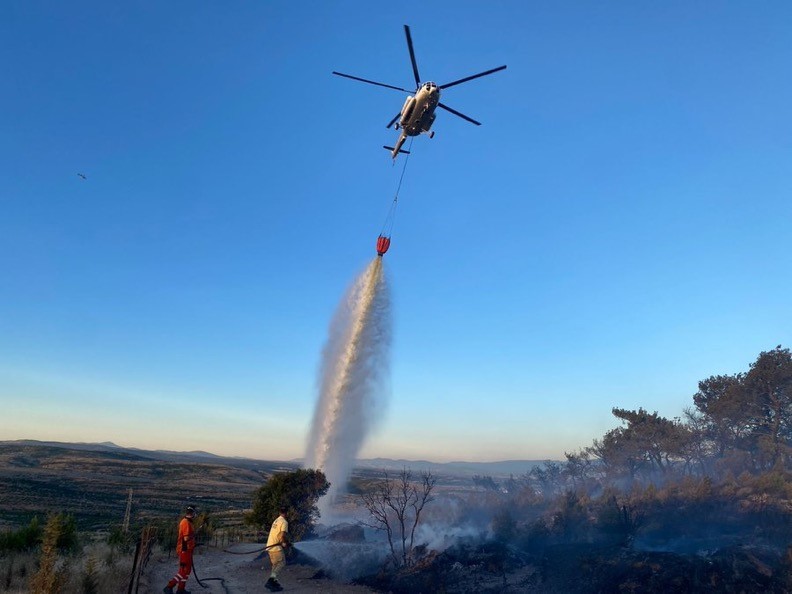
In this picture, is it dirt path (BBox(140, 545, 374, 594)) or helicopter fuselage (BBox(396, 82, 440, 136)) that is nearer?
dirt path (BBox(140, 545, 374, 594))

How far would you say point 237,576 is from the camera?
20.1 metres

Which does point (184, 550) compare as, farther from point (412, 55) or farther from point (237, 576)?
point (412, 55)

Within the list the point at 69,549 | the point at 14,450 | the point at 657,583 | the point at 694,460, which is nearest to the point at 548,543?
the point at 657,583

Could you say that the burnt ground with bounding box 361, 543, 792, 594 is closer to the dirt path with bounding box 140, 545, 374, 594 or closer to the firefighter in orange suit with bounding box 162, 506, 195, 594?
the dirt path with bounding box 140, 545, 374, 594

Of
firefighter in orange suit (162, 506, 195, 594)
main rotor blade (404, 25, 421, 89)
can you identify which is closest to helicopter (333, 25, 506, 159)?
main rotor blade (404, 25, 421, 89)

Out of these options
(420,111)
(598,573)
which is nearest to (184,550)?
(598,573)

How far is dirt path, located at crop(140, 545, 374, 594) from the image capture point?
57.3 feet

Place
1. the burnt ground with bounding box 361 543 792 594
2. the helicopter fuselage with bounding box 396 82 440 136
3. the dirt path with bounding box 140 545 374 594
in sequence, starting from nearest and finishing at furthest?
1. the dirt path with bounding box 140 545 374 594
2. the burnt ground with bounding box 361 543 792 594
3. the helicopter fuselage with bounding box 396 82 440 136

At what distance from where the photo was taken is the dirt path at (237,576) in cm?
1747

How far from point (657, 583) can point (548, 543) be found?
392 inches

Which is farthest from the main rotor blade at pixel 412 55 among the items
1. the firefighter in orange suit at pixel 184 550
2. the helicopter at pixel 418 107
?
the firefighter in orange suit at pixel 184 550

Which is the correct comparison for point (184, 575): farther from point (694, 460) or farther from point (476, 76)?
point (694, 460)

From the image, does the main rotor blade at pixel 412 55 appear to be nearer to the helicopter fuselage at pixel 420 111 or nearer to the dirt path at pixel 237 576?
the helicopter fuselage at pixel 420 111

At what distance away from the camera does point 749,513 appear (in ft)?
94.7
